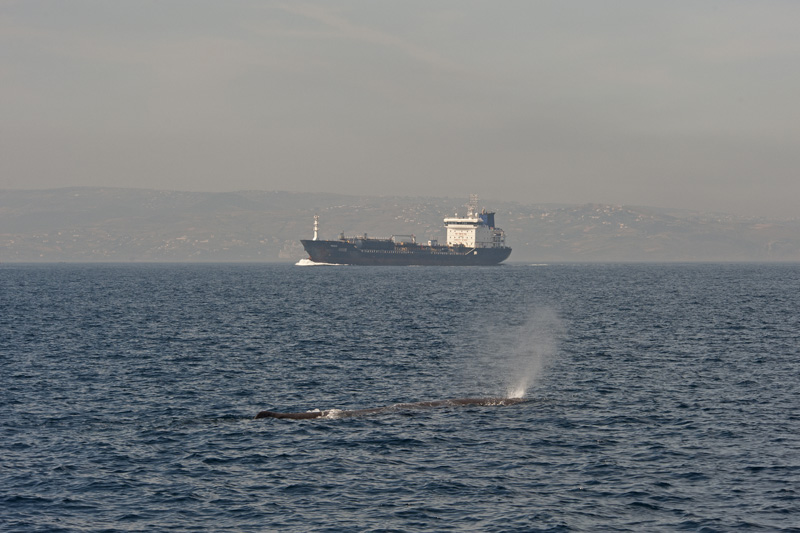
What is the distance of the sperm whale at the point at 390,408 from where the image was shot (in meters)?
38.3

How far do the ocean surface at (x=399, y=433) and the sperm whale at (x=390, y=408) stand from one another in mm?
601

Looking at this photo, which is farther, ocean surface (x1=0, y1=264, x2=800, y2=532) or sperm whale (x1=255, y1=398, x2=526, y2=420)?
sperm whale (x1=255, y1=398, x2=526, y2=420)

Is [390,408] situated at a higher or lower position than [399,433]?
higher

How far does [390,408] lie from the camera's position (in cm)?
3997

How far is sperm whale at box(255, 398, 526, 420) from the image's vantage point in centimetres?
3834

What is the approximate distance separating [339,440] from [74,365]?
2904 centimetres

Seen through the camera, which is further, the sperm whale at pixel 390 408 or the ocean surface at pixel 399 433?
the sperm whale at pixel 390 408

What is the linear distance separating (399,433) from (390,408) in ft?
16.0

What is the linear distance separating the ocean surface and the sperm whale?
1.97ft

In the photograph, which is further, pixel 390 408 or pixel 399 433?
pixel 390 408

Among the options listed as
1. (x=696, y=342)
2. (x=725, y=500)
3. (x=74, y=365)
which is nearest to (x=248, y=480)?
(x=725, y=500)

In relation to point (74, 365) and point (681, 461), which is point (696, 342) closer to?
point (681, 461)

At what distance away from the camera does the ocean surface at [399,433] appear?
84.1ft

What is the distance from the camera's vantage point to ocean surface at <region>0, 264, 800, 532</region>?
25.6 meters
